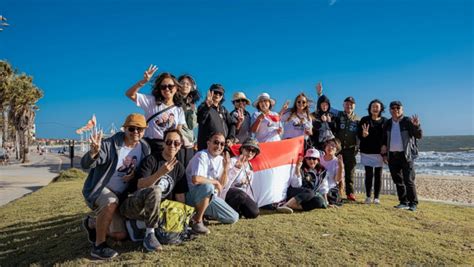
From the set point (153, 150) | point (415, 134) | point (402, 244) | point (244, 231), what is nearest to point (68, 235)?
point (153, 150)

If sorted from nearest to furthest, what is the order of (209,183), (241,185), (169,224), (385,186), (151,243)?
(151,243)
(169,224)
(209,183)
(241,185)
(385,186)

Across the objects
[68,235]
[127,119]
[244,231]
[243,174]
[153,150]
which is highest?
[127,119]

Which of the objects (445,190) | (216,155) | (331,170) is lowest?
(445,190)

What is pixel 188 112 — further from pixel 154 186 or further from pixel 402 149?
pixel 402 149

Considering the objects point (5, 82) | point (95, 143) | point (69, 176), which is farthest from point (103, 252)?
point (5, 82)

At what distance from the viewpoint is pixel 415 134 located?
7.12m

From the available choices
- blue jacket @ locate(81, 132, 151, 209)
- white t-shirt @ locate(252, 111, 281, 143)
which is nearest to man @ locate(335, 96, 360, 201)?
white t-shirt @ locate(252, 111, 281, 143)

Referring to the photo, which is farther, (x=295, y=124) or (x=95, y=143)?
(x=295, y=124)

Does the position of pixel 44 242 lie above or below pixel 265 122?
below

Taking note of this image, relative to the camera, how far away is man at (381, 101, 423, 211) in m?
7.17

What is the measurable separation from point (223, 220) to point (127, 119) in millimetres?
2107

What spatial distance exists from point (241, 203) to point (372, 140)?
3.54m

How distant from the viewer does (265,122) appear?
696 centimetres

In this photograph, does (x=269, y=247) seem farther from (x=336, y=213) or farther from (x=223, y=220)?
(x=336, y=213)
